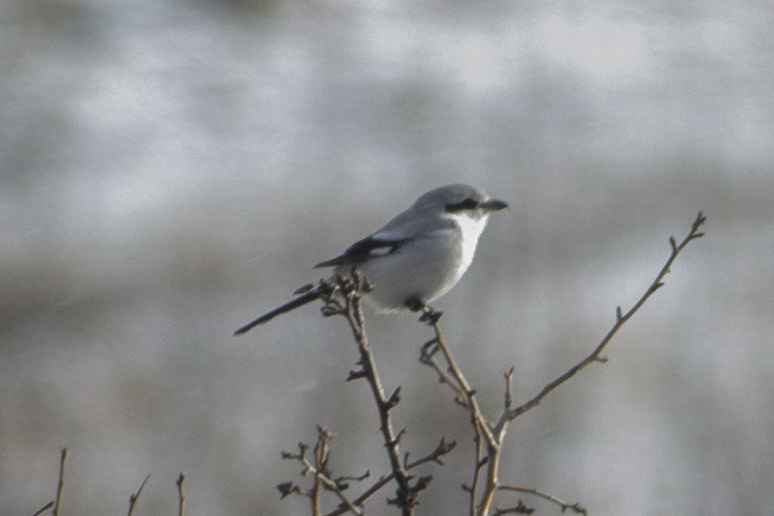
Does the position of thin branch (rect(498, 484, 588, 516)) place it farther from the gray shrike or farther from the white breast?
the white breast

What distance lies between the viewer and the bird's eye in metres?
5.48

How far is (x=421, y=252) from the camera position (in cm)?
512

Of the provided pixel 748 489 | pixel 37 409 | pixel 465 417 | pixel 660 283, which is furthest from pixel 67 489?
pixel 660 283

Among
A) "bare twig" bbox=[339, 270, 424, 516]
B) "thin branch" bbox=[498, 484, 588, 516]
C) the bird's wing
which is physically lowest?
the bird's wing

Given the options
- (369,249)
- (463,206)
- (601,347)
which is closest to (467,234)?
(463,206)

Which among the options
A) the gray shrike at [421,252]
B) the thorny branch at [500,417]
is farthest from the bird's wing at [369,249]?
the thorny branch at [500,417]

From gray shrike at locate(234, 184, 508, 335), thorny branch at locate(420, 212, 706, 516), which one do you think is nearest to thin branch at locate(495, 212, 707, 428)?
thorny branch at locate(420, 212, 706, 516)

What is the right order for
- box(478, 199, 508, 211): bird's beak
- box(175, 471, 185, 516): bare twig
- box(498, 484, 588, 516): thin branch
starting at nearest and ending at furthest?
1. box(175, 471, 185, 516): bare twig
2. box(498, 484, 588, 516): thin branch
3. box(478, 199, 508, 211): bird's beak

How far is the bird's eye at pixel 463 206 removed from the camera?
548 cm

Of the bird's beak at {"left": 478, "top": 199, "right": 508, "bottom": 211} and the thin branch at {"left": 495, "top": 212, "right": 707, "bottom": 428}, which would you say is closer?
the thin branch at {"left": 495, "top": 212, "right": 707, "bottom": 428}

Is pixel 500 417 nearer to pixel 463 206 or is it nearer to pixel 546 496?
pixel 546 496

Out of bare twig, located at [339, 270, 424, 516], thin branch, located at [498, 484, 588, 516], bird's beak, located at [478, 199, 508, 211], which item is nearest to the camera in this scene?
bare twig, located at [339, 270, 424, 516]

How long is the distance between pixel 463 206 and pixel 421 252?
1.62 ft

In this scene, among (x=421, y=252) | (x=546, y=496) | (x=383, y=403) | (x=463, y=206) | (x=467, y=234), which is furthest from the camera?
(x=463, y=206)
